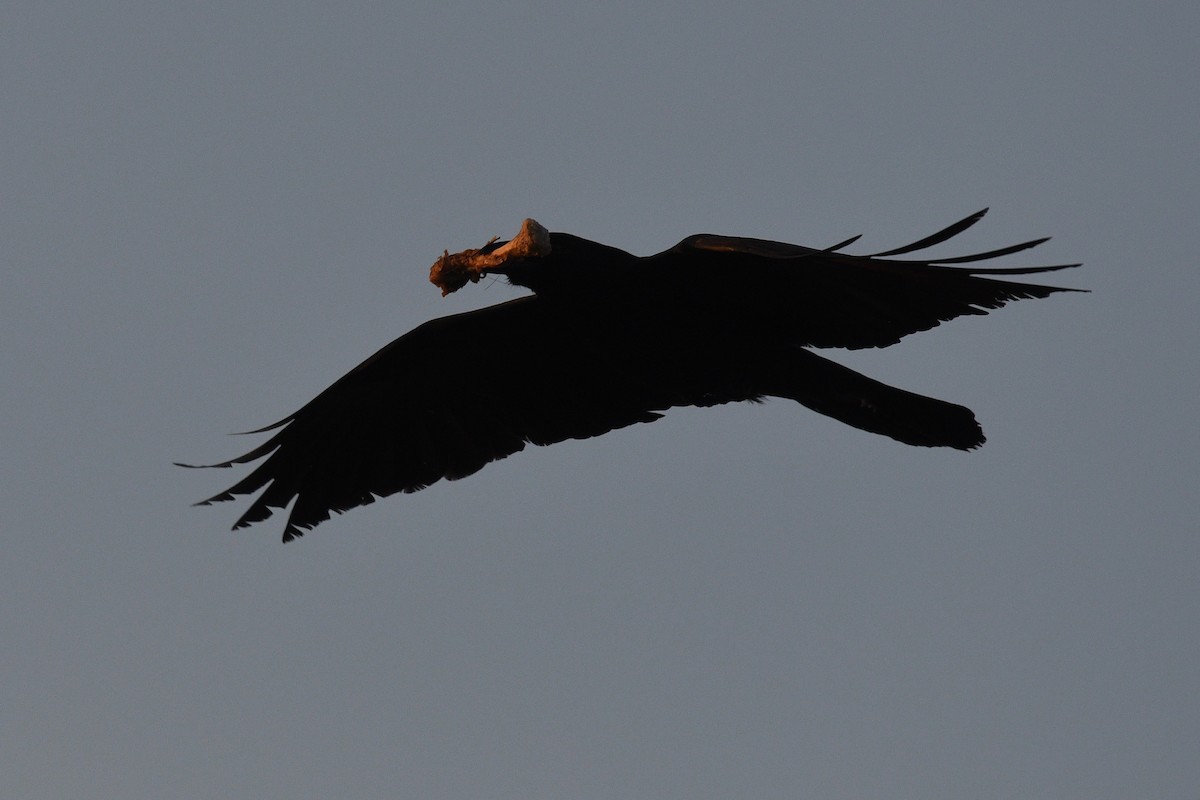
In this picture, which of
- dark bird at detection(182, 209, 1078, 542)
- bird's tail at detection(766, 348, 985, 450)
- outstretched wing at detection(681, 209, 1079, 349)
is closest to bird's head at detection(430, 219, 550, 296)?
dark bird at detection(182, 209, 1078, 542)

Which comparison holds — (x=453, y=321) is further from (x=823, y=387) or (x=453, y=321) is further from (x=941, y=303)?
(x=941, y=303)

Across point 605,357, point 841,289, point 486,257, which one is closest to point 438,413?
point 605,357

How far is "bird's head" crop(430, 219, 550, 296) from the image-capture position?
6672mm

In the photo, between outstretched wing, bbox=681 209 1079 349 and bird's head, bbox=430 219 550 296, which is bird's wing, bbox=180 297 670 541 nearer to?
bird's head, bbox=430 219 550 296

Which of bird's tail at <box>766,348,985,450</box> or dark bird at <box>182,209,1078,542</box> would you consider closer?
dark bird at <box>182,209,1078,542</box>

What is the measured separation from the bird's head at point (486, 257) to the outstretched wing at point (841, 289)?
0.55 m

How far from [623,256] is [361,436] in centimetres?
198

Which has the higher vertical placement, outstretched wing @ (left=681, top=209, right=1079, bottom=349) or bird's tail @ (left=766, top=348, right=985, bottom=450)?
outstretched wing @ (left=681, top=209, right=1079, bottom=349)

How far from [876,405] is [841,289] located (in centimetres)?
55

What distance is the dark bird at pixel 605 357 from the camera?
6.58 m

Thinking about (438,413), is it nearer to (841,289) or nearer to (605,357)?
(605,357)

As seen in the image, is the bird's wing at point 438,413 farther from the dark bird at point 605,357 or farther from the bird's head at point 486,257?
the bird's head at point 486,257

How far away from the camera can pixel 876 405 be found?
22.5 feet

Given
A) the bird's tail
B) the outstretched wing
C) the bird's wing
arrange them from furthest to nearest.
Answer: the bird's wing
the bird's tail
the outstretched wing
